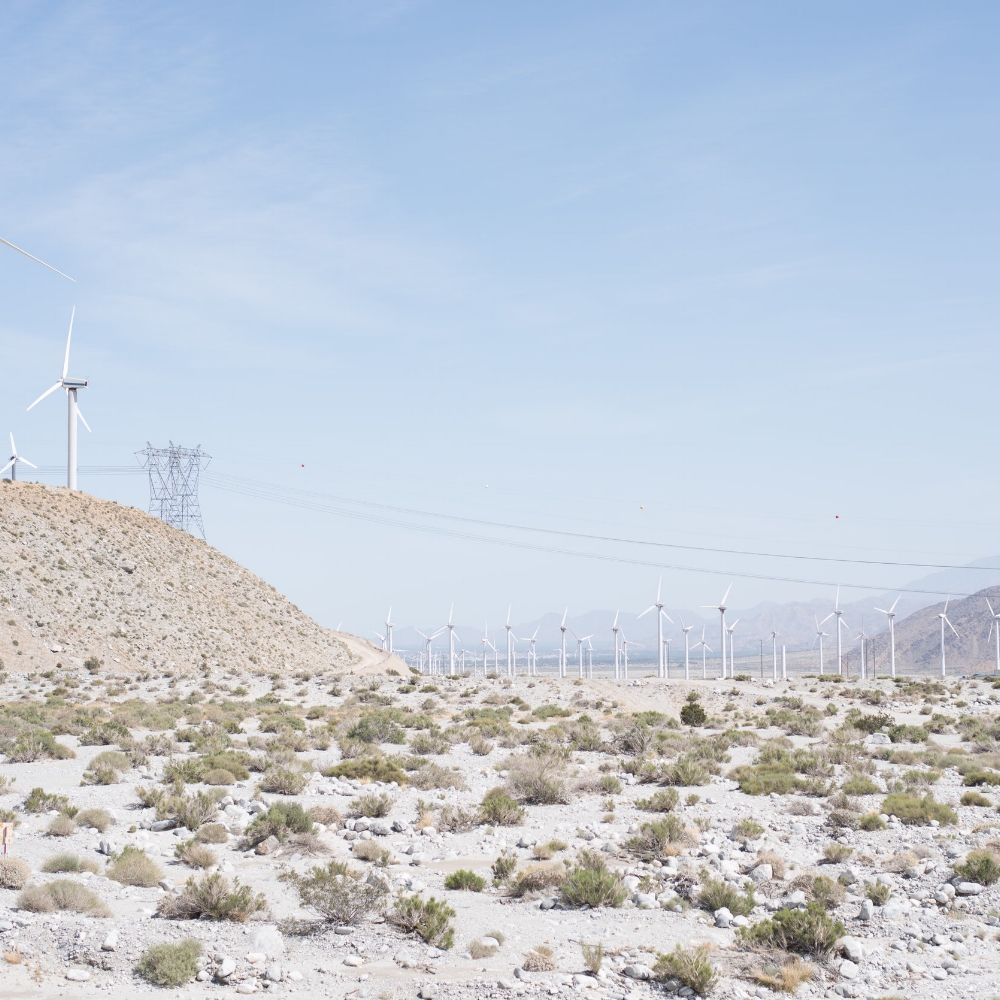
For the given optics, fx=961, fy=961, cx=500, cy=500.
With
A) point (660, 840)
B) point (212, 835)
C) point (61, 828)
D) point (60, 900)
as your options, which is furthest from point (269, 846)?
point (660, 840)

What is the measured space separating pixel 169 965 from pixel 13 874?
4957 millimetres

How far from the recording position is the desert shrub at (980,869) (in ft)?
53.2

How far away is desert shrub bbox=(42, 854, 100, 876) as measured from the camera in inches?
647

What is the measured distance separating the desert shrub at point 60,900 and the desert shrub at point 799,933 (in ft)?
30.9

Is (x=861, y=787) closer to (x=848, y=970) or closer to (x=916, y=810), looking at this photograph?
(x=916, y=810)

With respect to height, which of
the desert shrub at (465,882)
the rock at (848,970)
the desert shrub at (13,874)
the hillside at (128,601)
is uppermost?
the hillside at (128,601)

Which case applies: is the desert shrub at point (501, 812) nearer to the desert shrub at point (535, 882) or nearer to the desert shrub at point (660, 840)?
the desert shrub at point (660, 840)

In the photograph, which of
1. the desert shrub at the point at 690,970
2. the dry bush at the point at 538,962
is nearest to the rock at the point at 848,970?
the desert shrub at the point at 690,970

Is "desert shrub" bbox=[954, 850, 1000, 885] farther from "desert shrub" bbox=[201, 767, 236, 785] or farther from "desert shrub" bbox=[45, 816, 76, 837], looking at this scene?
"desert shrub" bbox=[201, 767, 236, 785]

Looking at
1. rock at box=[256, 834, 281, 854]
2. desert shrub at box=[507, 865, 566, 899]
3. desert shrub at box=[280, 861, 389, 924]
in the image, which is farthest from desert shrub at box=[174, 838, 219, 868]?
desert shrub at box=[507, 865, 566, 899]

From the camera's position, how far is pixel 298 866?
17828 mm

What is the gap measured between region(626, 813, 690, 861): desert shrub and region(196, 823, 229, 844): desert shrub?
Answer: 813 centimetres

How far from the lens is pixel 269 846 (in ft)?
62.0

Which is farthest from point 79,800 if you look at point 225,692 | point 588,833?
point 225,692
